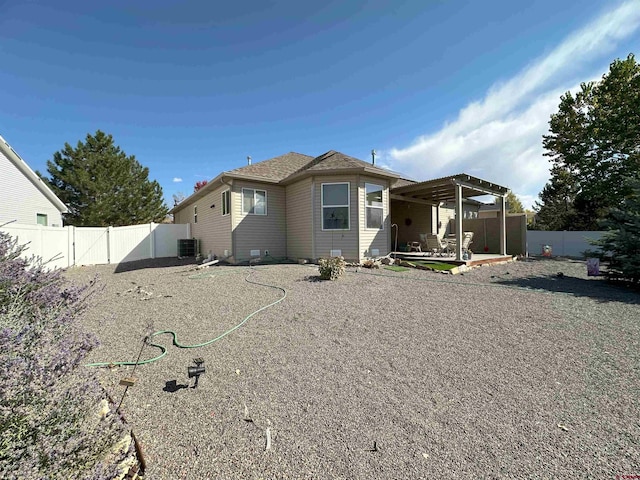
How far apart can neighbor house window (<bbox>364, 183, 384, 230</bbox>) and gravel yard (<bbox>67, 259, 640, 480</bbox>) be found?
4890 mm

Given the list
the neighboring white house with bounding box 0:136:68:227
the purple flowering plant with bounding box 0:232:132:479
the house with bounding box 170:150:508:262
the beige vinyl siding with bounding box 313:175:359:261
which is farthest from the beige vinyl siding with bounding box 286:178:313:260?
the neighboring white house with bounding box 0:136:68:227

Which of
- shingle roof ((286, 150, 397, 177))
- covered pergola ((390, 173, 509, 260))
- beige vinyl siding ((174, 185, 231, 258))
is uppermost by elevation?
shingle roof ((286, 150, 397, 177))

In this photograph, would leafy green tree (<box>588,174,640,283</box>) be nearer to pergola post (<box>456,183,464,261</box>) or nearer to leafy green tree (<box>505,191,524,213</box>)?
pergola post (<box>456,183,464,261</box>)

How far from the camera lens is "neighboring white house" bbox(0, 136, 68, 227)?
42.4 feet

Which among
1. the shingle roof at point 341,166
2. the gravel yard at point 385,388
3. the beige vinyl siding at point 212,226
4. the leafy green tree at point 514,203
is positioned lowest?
the gravel yard at point 385,388

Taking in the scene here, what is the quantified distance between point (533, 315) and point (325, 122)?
12768 millimetres

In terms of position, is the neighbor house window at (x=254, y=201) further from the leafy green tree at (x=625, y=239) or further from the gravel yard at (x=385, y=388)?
the leafy green tree at (x=625, y=239)

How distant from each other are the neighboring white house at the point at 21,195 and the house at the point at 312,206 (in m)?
9.84

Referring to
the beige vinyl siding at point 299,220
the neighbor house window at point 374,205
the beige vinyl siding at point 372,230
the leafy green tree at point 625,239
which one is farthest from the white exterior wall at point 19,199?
the leafy green tree at point 625,239

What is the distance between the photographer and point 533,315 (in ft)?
15.4

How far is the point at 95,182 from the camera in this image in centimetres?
2206

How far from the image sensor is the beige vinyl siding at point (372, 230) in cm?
960

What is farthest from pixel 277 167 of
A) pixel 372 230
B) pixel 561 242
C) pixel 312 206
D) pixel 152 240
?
pixel 561 242

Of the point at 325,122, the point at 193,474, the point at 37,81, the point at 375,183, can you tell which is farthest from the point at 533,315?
the point at 37,81
